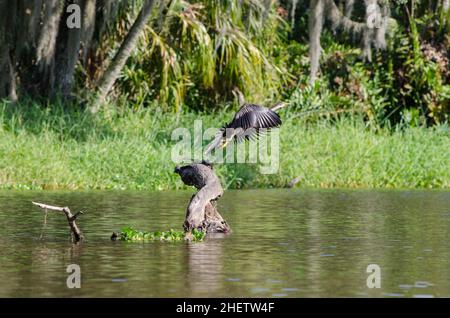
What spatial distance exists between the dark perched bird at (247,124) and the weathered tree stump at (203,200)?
0.37 meters

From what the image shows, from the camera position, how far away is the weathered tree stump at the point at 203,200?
52.3 feet

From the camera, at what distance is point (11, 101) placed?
27438 mm

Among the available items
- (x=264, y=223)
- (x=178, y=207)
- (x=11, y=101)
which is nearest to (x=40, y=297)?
(x=264, y=223)

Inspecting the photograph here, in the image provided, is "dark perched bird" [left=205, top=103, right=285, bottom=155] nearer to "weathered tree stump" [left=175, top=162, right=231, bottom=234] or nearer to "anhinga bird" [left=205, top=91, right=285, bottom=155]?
"anhinga bird" [left=205, top=91, right=285, bottom=155]

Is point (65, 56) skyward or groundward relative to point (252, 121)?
skyward

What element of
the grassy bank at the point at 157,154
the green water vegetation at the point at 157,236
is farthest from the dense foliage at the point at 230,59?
the green water vegetation at the point at 157,236

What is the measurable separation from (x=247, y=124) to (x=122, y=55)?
39.4 ft

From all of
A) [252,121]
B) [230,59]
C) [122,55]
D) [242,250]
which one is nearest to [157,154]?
[122,55]

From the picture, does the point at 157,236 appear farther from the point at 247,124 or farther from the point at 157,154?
the point at 157,154

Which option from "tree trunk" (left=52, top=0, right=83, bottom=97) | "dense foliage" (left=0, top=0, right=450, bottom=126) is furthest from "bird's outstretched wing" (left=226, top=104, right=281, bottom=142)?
"tree trunk" (left=52, top=0, right=83, bottom=97)

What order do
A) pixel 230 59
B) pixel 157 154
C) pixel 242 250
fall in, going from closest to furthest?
pixel 242 250
pixel 157 154
pixel 230 59

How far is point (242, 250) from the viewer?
14641mm

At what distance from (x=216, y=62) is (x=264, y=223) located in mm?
12535

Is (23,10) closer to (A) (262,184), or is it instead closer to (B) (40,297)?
(A) (262,184)
